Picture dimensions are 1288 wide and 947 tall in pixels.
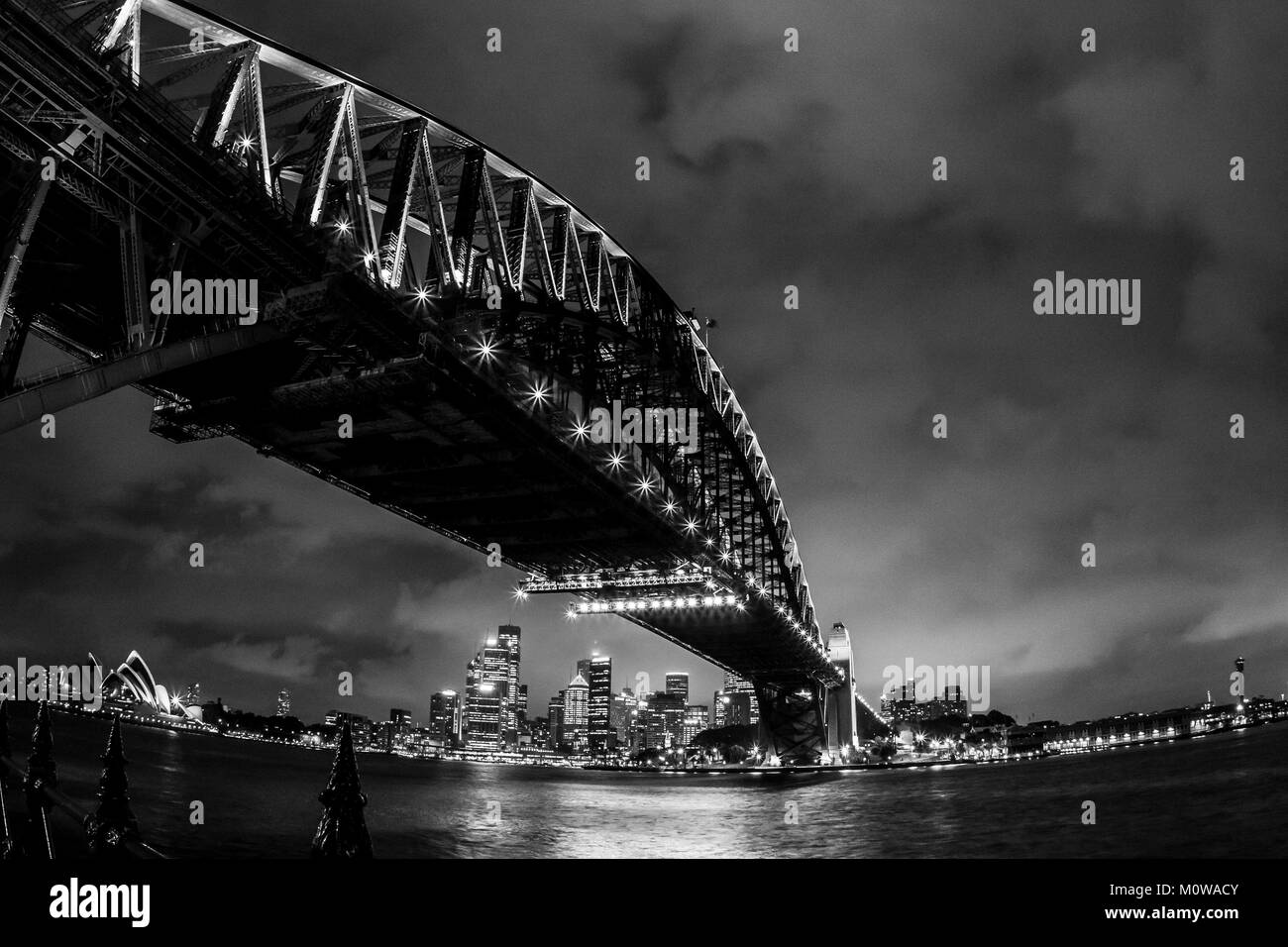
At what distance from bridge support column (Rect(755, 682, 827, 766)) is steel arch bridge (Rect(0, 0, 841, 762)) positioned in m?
51.9

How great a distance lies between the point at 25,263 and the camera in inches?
952

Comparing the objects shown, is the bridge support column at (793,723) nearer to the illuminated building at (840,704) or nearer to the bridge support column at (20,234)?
the illuminated building at (840,704)

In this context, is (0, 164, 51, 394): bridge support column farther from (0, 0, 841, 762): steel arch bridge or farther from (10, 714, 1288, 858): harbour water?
(10, 714, 1288, 858): harbour water

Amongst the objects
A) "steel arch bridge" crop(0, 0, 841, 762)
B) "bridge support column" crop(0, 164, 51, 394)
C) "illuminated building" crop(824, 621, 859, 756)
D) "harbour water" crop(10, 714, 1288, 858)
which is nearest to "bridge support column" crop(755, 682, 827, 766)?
"illuminated building" crop(824, 621, 859, 756)

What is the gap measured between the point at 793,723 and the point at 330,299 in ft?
309

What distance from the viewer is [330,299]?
83.3 feet

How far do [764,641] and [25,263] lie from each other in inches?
2477

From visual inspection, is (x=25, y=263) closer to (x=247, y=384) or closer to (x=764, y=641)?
(x=247, y=384)

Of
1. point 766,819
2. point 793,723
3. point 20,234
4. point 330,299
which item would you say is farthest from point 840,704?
point 20,234

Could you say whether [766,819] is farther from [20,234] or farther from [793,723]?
[793,723]

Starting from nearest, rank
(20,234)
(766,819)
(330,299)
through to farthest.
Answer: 1. (20,234)
2. (330,299)
3. (766,819)

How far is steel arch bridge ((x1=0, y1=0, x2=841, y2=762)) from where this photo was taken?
19.4 metres
